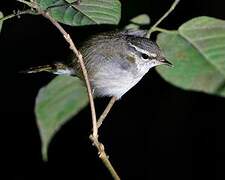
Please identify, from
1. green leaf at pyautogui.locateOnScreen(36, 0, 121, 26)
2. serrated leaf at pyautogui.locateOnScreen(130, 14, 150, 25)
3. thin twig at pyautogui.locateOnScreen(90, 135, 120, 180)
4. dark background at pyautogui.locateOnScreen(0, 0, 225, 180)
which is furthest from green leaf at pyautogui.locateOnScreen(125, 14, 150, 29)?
dark background at pyautogui.locateOnScreen(0, 0, 225, 180)

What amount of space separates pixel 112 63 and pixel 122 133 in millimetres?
1202

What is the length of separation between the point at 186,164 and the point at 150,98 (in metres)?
0.60

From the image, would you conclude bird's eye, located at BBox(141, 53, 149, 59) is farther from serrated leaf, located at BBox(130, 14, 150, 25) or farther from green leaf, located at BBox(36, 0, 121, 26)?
green leaf, located at BBox(36, 0, 121, 26)

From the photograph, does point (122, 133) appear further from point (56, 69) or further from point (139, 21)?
point (139, 21)

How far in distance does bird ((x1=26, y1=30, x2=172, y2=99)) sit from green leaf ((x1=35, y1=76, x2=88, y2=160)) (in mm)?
89

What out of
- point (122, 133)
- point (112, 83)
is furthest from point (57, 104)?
point (122, 133)

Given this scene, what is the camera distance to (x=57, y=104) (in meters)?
2.51

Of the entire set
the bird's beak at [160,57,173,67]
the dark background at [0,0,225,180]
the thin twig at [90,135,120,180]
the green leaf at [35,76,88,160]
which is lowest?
the dark background at [0,0,225,180]

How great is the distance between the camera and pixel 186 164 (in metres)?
4.06

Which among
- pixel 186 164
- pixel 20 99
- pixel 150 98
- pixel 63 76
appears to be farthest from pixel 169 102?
pixel 63 76

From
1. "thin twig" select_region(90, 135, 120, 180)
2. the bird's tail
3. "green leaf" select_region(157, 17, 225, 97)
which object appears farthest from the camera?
the bird's tail

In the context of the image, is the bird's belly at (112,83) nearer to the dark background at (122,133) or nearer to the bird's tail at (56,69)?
the bird's tail at (56,69)

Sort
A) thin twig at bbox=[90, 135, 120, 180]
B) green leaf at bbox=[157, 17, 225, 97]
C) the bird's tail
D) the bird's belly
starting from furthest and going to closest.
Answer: the bird's belly → the bird's tail → green leaf at bbox=[157, 17, 225, 97] → thin twig at bbox=[90, 135, 120, 180]

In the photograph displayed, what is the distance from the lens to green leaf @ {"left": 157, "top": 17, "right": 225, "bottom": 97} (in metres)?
2.37
